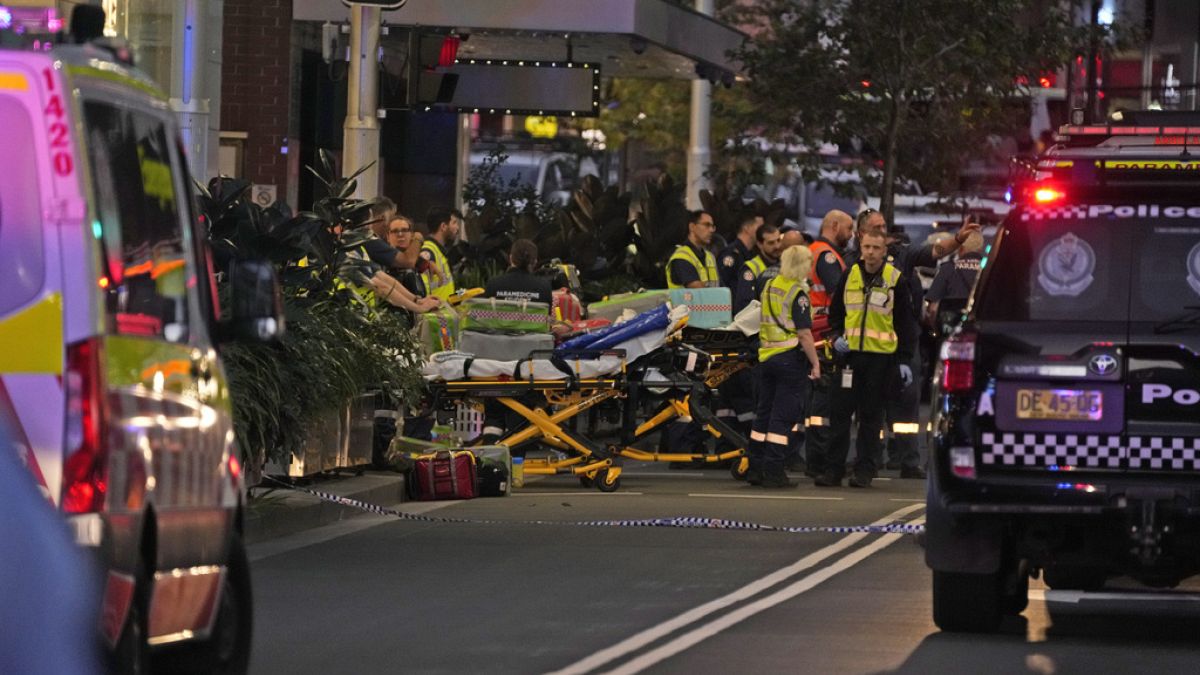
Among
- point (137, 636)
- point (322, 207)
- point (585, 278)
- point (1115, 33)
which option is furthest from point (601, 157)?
point (137, 636)

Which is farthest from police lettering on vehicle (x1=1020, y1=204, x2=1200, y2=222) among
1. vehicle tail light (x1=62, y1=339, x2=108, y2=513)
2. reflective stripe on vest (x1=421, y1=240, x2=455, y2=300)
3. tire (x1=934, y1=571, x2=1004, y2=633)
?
reflective stripe on vest (x1=421, y1=240, x2=455, y2=300)

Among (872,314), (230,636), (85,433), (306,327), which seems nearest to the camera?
(85,433)

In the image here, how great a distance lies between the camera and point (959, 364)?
433 inches

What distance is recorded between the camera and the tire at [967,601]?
451 inches

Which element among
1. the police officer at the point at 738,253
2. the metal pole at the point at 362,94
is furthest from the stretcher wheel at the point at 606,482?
the police officer at the point at 738,253

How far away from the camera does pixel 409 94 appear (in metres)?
21.1

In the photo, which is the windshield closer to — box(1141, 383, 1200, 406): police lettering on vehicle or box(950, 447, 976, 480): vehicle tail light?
box(1141, 383, 1200, 406): police lettering on vehicle

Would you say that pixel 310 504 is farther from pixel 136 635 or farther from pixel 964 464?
pixel 136 635

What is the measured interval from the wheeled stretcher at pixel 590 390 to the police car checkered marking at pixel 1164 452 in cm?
867

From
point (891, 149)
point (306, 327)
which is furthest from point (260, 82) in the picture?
point (306, 327)

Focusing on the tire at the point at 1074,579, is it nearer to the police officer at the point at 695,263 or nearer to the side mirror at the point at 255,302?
the side mirror at the point at 255,302

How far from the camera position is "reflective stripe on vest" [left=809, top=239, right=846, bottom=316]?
2138 cm

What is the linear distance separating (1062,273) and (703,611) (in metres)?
2.34

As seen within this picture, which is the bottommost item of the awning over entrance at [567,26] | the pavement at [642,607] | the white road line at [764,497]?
the white road line at [764,497]
